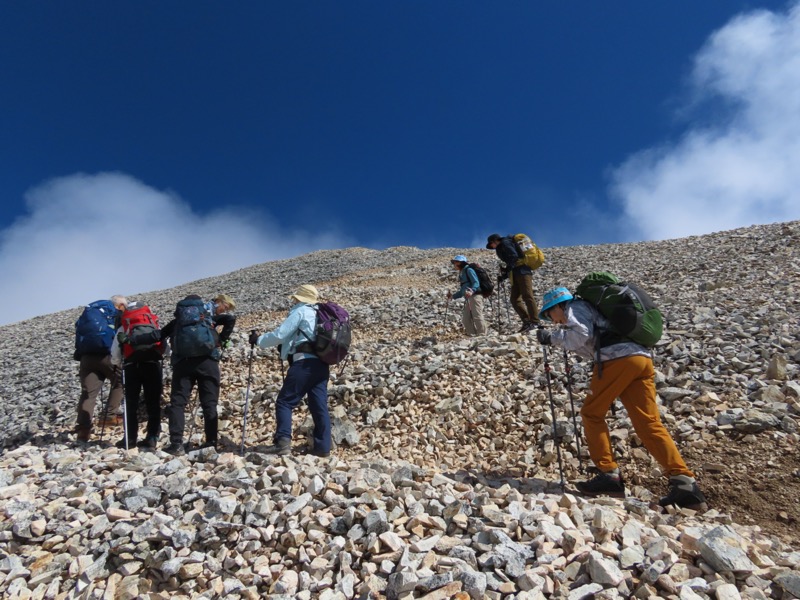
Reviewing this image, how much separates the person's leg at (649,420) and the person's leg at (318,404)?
141 inches

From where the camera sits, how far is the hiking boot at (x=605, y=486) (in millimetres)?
4902

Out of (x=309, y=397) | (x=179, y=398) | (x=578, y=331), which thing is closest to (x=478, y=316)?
(x=309, y=397)

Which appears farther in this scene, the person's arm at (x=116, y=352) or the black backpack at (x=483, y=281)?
the black backpack at (x=483, y=281)

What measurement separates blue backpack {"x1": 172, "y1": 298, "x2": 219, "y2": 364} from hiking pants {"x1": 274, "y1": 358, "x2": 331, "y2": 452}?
49.2 inches

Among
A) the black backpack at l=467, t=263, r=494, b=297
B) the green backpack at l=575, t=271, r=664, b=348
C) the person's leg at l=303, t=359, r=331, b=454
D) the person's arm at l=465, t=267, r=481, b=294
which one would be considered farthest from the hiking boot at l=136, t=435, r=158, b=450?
the black backpack at l=467, t=263, r=494, b=297

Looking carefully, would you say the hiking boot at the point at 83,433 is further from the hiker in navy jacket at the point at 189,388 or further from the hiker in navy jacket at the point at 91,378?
the hiker in navy jacket at the point at 189,388

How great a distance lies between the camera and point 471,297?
1134 centimetres

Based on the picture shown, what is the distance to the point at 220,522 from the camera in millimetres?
4113

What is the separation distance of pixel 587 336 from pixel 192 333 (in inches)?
196

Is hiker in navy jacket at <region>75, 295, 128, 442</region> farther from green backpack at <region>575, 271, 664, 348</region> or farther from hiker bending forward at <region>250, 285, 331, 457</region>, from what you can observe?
green backpack at <region>575, 271, 664, 348</region>

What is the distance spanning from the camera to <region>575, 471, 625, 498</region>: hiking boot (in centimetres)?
490

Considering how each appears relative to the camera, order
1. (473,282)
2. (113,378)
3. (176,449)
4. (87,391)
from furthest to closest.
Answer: (473,282) < (113,378) < (87,391) < (176,449)

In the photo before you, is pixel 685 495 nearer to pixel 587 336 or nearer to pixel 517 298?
pixel 587 336

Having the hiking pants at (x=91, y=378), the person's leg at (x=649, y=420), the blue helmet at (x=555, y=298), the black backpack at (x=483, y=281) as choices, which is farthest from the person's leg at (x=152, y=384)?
the black backpack at (x=483, y=281)
